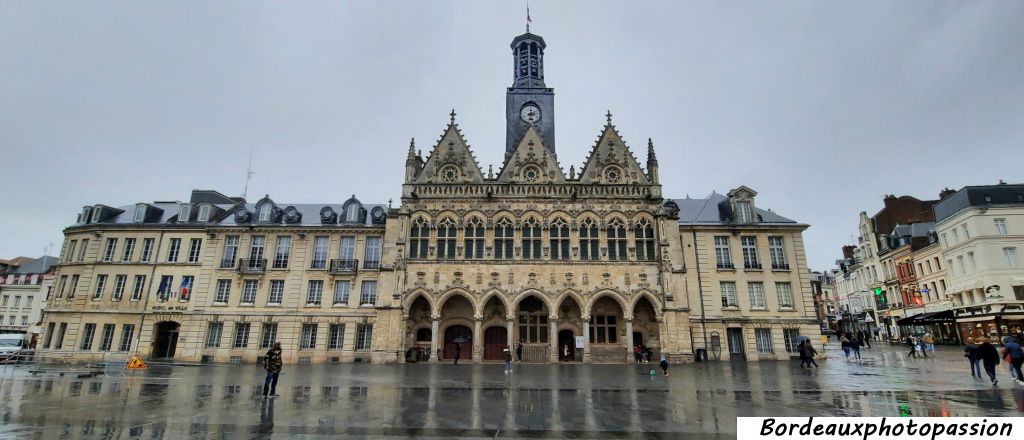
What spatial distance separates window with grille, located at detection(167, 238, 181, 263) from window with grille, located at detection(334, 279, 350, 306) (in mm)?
11857

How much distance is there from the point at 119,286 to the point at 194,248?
5.44 m

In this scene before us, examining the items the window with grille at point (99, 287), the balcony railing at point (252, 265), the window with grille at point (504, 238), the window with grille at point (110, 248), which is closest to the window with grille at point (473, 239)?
the window with grille at point (504, 238)

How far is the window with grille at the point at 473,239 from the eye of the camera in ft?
97.8

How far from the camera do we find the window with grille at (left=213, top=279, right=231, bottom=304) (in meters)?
31.1

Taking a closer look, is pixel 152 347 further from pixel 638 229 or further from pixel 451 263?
pixel 638 229

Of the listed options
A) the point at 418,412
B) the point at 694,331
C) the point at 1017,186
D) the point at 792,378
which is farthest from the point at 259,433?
the point at 1017,186

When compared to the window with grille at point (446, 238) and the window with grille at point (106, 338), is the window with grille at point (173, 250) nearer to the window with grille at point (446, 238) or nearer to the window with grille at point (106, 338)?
the window with grille at point (106, 338)

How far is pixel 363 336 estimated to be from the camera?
30484 mm

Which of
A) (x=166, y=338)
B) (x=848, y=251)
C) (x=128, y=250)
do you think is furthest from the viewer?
(x=848, y=251)

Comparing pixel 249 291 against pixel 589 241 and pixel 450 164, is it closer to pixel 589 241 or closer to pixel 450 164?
pixel 450 164

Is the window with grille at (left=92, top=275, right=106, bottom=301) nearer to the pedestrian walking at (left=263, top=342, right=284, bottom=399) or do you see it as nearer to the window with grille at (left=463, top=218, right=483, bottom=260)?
the window with grille at (left=463, top=218, right=483, bottom=260)

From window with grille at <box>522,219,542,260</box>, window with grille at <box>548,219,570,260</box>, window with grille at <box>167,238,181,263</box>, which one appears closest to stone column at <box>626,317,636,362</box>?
window with grille at <box>548,219,570,260</box>

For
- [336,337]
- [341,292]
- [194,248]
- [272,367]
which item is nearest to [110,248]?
[194,248]

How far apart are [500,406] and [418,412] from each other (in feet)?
7.28
